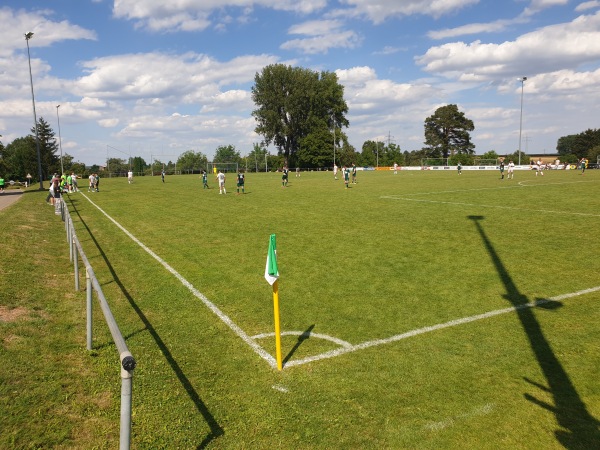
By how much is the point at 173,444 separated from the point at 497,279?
7.45 metres

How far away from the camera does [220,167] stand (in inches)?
3484

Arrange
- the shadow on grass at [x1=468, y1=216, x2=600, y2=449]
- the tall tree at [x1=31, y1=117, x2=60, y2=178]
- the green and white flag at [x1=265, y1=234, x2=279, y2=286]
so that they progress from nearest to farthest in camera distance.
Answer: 1. the shadow on grass at [x1=468, y1=216, x2=600, y2=449]
2. the green and white flag at [x1=265, y1=234, x2=279, y2=286]
3. the tall tree at [x1=31, y1=117, x2=60, y2=178]

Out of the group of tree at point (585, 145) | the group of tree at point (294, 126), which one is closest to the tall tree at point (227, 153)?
the group of tree at point (294, 126)

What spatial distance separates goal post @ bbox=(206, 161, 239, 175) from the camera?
85875 millimetres

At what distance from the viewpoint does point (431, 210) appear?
1970 centimetres

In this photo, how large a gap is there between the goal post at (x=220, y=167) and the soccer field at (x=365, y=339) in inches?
2905

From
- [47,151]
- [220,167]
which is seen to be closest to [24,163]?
[47,151]

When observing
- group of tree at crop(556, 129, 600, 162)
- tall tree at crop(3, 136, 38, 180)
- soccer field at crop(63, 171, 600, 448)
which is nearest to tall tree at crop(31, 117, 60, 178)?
tall tree at crop(3, 136, 38, 180)

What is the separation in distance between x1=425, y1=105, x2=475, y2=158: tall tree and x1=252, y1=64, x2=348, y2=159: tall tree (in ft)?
134

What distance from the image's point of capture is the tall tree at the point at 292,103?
95.4 m

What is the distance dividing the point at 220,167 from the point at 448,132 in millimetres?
76080

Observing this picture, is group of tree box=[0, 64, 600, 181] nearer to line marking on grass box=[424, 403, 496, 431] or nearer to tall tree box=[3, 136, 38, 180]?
tall tree box=[3, 136, 38, 180]

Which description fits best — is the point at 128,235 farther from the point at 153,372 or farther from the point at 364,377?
the point at 364,377

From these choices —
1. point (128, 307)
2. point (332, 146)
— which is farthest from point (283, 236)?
point (332, 146)
